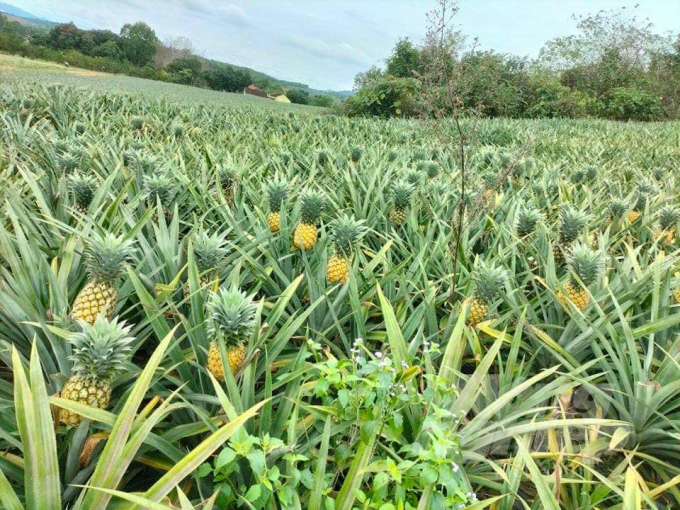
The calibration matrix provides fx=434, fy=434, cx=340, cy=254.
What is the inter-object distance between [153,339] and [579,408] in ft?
4.80

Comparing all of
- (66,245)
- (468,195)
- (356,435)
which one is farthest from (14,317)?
(468,195)

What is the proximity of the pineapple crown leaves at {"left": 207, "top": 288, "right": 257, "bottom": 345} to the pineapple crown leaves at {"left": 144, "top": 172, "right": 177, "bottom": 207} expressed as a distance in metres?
1.13

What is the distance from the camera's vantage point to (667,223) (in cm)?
250

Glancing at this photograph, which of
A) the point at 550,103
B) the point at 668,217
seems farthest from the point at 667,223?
the point at 550,103

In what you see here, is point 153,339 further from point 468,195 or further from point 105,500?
point 468,195

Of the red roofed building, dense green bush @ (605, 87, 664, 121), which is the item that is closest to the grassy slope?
dense green bush @ (605, 87, 664, 121)

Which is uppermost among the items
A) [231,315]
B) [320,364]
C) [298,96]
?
[298,96]

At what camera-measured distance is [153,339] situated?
59.2 inches

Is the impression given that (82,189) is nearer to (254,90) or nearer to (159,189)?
(159,189)

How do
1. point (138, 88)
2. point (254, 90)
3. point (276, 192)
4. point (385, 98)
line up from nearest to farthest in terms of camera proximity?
point (276, 192)
point (385, 98)
point (138, 88)
point (254, 90)

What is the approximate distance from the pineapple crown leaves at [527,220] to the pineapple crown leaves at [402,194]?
58 centimetres

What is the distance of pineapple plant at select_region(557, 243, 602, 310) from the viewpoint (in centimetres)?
159

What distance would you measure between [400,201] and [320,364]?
4.81ft

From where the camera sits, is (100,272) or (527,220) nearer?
(100,272)
